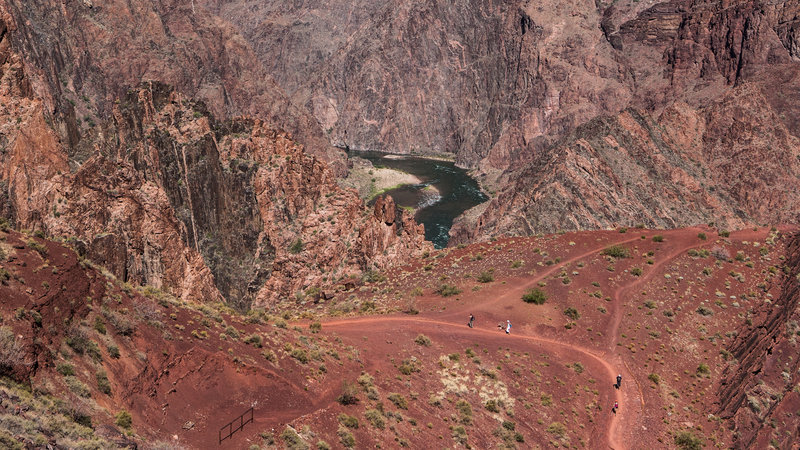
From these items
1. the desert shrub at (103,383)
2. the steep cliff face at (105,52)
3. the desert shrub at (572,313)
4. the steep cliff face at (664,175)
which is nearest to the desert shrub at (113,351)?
the desert shrub at (103,383)

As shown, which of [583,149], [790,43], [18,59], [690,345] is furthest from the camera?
[790,43]

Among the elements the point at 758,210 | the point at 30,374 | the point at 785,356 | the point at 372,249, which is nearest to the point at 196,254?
the point at 372,249

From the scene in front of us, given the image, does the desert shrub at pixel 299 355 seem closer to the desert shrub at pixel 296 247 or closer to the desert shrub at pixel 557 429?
the desert shrub at pixel 557 429

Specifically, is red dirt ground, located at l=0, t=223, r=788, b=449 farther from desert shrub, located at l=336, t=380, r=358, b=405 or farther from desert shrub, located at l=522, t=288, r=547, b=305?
desert shrub, located at l=522, t=288, r=547, b=305

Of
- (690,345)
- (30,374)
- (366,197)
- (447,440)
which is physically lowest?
(366,197)

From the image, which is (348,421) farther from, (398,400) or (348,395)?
(398,400)

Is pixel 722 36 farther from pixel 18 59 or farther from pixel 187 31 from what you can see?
pixel 18 59

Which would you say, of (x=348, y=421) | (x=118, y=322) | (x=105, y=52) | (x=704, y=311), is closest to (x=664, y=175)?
(x=704, y=311)
